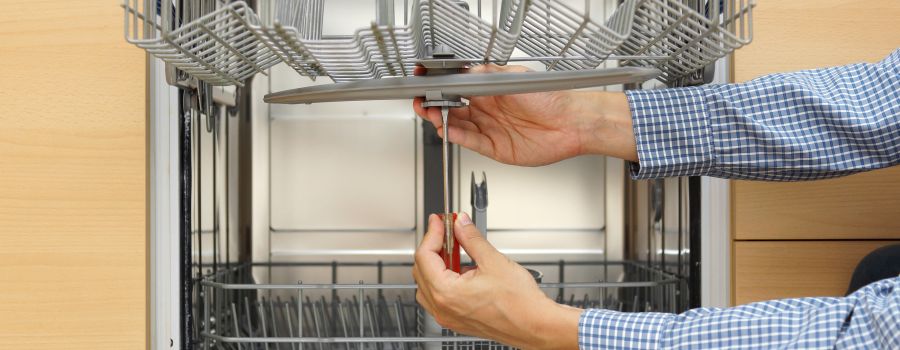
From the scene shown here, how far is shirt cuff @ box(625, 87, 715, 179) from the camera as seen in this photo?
2.56 feet

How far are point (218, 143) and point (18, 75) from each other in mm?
243

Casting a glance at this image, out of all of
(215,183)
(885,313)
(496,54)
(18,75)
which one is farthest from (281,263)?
(885,313)

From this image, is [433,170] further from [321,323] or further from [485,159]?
[321,323]

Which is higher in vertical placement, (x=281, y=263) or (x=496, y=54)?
(x=496, y=54)

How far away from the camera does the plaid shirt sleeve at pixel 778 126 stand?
764 millimetres

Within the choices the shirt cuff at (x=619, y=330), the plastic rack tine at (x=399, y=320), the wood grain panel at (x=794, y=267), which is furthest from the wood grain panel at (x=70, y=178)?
the wood grain panel at (x=794, y=267)

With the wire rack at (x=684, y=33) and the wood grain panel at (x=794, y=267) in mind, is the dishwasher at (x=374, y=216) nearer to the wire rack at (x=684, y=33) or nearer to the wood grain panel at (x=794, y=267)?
the wood grain panel at (x=794, y=267)

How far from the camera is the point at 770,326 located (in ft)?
1.93

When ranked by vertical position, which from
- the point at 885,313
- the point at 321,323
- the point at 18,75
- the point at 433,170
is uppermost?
the point at 18,75

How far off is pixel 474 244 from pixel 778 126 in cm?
39

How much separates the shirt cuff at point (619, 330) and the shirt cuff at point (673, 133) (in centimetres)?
21

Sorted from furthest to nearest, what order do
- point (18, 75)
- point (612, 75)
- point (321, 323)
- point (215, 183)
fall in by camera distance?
point (321, 323) → point (215, 183) → point (18, 75) → point (612, 75)

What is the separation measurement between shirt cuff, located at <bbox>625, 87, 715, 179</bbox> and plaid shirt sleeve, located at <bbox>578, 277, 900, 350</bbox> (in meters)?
0.20

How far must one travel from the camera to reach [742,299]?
80cm
